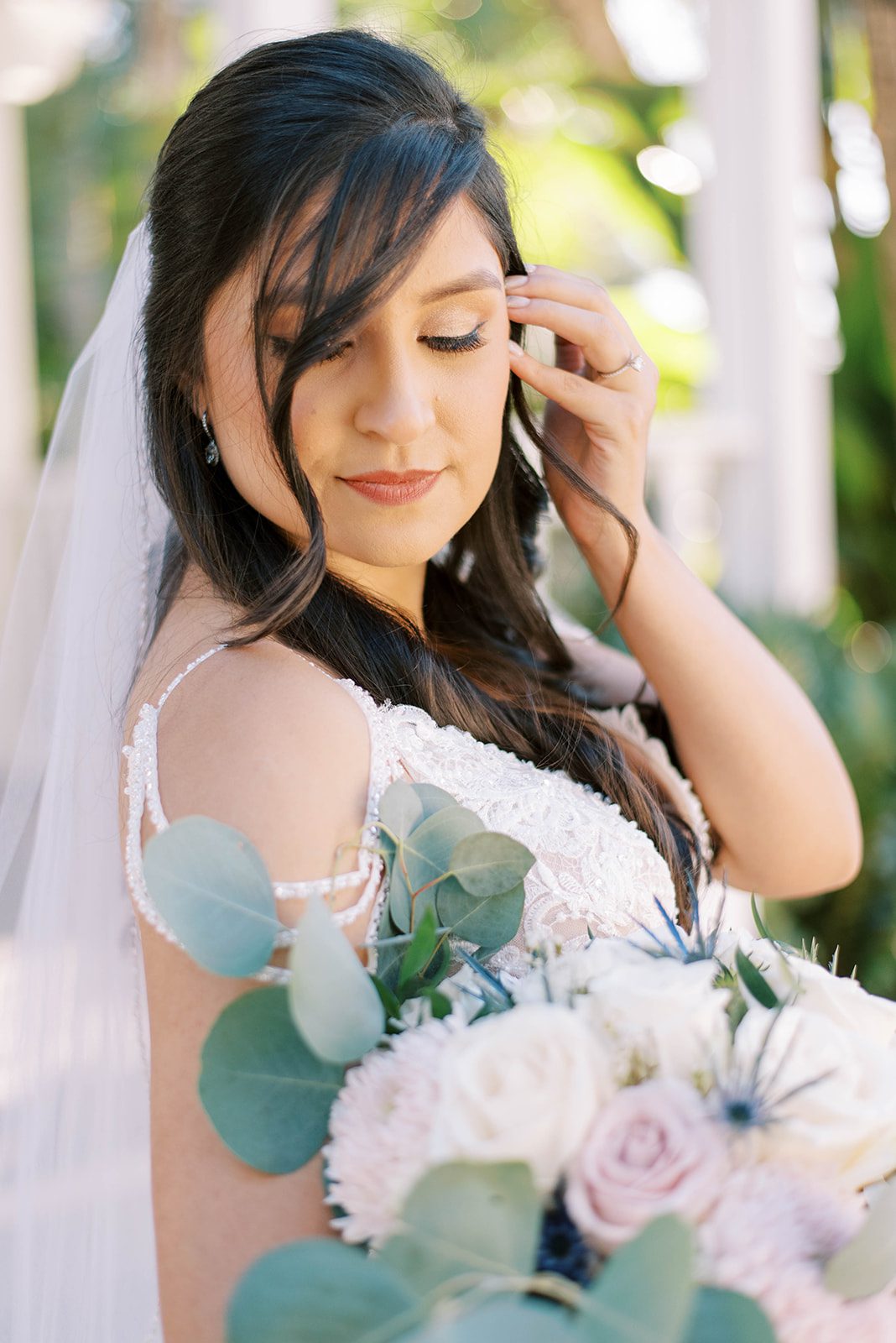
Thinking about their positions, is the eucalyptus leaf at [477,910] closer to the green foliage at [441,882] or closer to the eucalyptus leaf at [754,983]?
the green foliage at [441,882]

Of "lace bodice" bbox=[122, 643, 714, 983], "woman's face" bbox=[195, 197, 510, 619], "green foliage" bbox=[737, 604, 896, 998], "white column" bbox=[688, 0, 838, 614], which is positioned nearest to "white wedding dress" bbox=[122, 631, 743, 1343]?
"lace bodice" bbox=[122, 643, 714, 983]

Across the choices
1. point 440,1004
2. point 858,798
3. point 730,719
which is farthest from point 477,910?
point 858,798

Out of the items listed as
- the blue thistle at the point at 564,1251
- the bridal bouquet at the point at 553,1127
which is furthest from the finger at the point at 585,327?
the blue thistle at the point at 564,1251

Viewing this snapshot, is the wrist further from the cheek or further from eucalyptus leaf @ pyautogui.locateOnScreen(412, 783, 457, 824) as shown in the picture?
eucalyptus leaf @ pyautogui.locateOnScreen(412, 783, 457, 824)

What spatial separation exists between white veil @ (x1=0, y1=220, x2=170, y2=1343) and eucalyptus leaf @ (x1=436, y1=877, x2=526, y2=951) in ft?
2.11

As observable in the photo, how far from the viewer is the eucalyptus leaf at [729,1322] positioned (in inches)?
39.3

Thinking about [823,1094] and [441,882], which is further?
[441,882]

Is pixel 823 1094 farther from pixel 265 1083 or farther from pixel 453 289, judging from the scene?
pixel 453 289

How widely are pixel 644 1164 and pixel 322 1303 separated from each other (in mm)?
288

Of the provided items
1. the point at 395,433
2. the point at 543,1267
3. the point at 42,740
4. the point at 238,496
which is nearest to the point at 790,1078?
the point at 543,1267

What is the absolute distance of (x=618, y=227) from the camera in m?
12.2

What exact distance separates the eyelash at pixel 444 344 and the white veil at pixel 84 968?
17.2 inches

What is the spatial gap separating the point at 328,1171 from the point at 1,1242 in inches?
38.0

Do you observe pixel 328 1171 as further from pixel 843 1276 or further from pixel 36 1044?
pixel 36 1044
